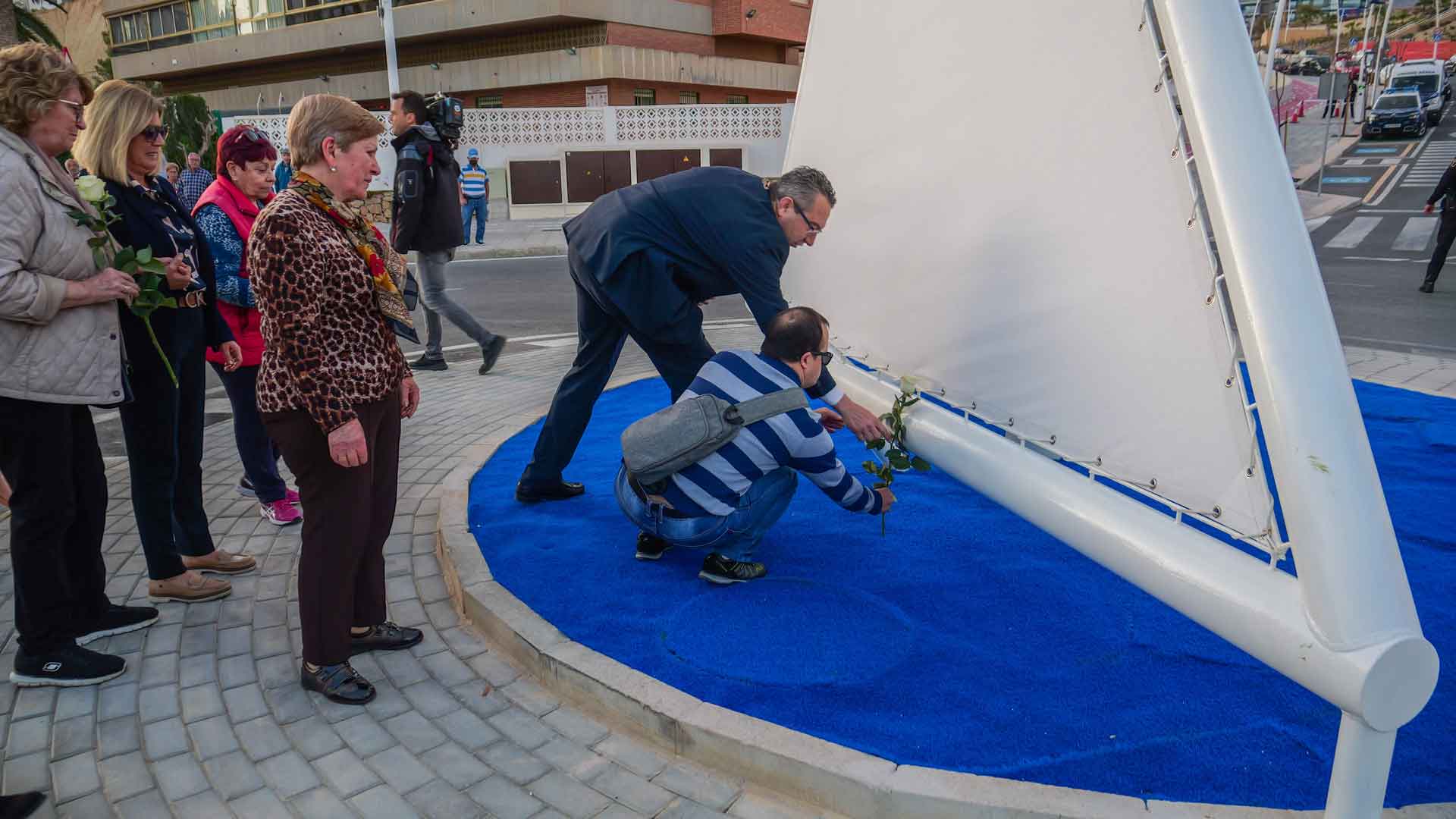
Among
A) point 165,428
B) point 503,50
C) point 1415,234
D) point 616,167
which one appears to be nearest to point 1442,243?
point 1415,234

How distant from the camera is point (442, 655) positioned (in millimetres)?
3213

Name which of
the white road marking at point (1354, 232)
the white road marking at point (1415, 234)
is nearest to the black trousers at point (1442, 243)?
the white road marking at point (1415, 234)

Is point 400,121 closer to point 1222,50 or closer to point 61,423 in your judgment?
point 61,423

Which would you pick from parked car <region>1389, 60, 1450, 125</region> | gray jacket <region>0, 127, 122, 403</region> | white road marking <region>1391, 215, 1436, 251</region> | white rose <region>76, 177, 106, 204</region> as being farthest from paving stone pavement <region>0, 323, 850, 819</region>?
parked car <region>1389, 60, 1450, 125</region>

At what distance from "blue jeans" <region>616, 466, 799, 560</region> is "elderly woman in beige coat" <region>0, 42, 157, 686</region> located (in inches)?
70.5

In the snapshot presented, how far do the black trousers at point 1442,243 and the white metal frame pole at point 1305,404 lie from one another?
36.2ft

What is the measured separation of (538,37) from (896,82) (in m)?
29.9

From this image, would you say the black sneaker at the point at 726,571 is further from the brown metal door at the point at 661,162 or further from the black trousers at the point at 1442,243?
the brown metal door at the point at 661,162

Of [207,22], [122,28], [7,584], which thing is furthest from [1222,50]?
[122,28]

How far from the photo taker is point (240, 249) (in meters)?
4.02

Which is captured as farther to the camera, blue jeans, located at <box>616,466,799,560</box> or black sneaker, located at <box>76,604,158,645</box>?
blue jeans, located at <box>616,466,799,560</box>

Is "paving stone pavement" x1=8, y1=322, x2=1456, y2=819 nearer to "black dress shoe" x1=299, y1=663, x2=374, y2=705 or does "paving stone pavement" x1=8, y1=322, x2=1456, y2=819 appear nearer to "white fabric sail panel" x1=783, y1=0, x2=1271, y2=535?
"black dress shoe" x1=299, y1=663, x2=374, y2=705

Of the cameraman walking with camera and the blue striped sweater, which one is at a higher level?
the cameraman walking with camera

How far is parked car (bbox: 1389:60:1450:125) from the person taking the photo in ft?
120
